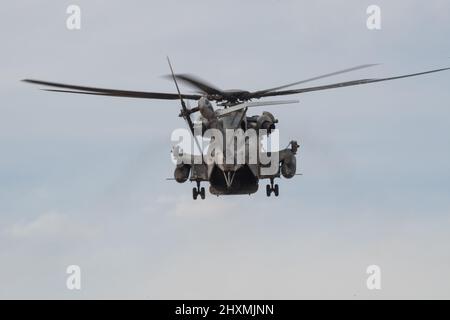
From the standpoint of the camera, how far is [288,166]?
6322 centimetres

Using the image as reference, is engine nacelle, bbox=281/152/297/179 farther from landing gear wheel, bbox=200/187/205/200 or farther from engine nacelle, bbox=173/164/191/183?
engine nacelle, bbox=173/164/191/183

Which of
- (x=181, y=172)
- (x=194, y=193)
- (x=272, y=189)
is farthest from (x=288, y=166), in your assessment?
(x=181, y=172)

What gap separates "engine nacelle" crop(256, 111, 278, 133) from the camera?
61.9 meters

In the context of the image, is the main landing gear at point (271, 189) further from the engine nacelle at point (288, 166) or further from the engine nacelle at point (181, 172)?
the engine nacelle at point (181, 172)

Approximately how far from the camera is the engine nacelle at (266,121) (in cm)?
6191

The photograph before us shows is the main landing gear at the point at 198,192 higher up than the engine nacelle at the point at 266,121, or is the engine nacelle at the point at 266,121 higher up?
the engine nacelle at the point at 266,121

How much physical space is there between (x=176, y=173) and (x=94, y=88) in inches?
367

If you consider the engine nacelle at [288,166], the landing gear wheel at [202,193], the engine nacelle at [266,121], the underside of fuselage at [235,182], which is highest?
the engine nacelle at [266,121]

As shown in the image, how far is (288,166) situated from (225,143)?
19.7 ft

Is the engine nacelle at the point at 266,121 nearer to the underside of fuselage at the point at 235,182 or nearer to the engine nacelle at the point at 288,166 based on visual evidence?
the engine nacelle at the point at 288,166

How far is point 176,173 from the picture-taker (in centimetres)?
6253

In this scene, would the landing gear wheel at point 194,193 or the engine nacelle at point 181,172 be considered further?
the landing gear wheel at point 194,193

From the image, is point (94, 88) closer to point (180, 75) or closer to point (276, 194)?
point (180, 75)

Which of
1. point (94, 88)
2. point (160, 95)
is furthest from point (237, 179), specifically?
point (94, 88)
